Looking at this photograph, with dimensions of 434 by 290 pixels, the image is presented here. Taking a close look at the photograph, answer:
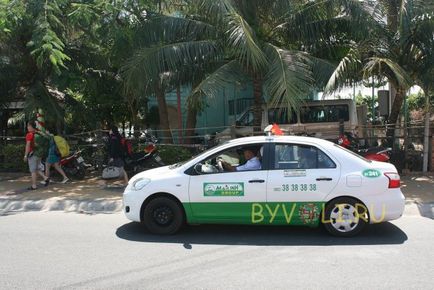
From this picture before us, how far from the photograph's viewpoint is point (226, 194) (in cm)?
714

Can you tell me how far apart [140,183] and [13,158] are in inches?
332

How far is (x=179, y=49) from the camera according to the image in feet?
39.8

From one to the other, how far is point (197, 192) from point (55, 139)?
6400mm

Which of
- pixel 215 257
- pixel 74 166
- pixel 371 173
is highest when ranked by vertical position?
pixel 371 173

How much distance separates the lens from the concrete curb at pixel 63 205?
384 inches

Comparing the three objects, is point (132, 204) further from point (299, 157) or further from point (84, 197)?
point (84, 197)

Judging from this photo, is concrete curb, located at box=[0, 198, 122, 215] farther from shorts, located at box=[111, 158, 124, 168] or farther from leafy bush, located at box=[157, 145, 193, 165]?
leafy bush, located at box=[157, 145, 193, 165]

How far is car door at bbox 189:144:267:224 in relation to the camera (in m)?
7.09

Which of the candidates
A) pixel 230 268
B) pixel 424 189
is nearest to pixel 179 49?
pixel 424 189

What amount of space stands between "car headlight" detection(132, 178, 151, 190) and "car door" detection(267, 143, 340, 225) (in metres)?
1.87

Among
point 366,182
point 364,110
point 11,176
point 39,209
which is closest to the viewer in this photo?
point 366,182

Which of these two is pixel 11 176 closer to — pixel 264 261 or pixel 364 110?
pixel 264 261

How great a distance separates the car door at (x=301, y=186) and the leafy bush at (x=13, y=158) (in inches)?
379

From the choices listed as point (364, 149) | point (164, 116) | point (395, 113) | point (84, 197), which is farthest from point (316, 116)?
point (84, 197)
